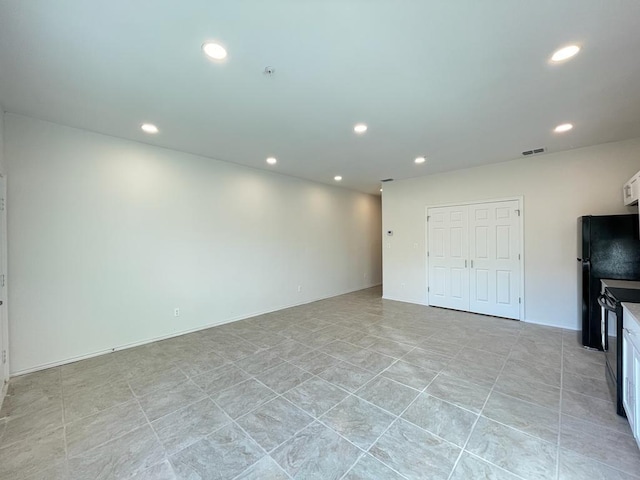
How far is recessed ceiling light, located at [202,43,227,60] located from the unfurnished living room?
14 mm

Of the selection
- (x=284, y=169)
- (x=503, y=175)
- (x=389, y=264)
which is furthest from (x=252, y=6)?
(x=389, y=264)

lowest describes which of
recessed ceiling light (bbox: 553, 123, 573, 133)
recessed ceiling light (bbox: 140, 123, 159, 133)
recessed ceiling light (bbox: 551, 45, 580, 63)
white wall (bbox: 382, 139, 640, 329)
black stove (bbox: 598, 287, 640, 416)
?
black stove (bbox: 598, 287, 640, 416)

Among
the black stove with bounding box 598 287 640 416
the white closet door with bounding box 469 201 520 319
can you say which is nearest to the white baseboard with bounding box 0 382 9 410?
the black stove with bounding box 598 287 640 416

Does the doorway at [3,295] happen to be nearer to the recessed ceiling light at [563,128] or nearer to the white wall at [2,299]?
the white wall at [2,299]

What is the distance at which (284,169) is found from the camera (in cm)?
521

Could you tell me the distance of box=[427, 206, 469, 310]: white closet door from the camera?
17.2 feet

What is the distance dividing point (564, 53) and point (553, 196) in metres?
3.14

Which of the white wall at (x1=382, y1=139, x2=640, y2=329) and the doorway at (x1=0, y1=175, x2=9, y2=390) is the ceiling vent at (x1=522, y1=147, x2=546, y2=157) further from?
the doorway at (x1=0, y1=175, x2=9, y2=390)

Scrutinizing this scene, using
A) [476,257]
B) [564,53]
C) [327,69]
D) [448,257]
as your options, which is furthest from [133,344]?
[476,257]

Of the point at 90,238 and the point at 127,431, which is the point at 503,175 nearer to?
the point at 127,431

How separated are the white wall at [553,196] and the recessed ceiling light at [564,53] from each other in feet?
9.72

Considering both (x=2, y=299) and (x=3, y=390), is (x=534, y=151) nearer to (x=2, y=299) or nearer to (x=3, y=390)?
(x=2, y=299)

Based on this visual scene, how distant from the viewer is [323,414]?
220cm

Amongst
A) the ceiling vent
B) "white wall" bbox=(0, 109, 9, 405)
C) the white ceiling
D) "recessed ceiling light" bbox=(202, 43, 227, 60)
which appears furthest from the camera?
the ceiling vent
